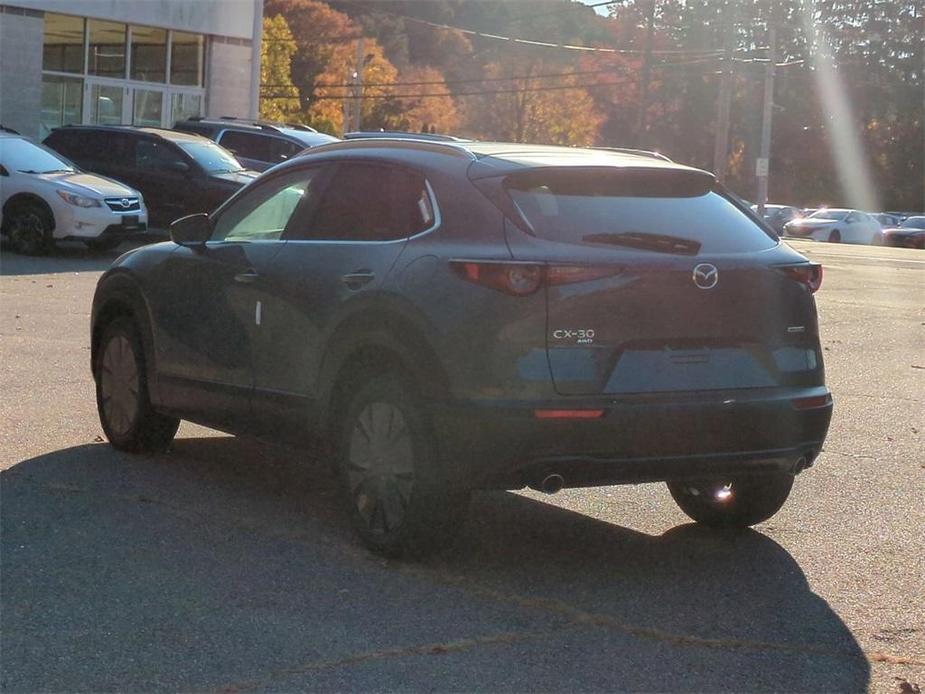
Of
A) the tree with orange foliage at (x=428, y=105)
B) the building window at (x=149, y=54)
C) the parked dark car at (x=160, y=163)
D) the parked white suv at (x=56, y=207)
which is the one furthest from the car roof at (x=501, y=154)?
the tree with orange foliage at (x=428, y=105)

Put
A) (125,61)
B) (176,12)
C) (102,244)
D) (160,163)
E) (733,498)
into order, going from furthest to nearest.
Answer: (176,12)
(125,61)
(160,163)
(102,244)
(733,498)

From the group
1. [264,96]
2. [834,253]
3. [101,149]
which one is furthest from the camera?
[264,96]

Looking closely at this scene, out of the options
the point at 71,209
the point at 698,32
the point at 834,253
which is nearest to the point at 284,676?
the point at 71,209

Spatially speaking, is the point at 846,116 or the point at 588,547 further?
the point at 846,116

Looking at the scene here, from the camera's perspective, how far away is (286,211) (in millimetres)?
7246

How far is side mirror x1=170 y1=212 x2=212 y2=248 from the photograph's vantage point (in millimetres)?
7645

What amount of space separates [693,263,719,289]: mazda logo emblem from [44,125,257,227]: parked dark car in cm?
1782

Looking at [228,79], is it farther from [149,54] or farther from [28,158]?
[28,158]

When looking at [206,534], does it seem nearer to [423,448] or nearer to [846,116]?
[423,448]

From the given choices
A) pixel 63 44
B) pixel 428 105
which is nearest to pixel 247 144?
pixel 63 44

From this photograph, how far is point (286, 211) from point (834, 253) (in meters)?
29.6

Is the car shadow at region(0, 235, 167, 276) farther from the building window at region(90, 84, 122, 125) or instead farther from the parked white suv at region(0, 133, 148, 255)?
the building window at region(90, 84, 122, 125)

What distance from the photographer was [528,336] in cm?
564

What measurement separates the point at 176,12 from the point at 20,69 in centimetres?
473
